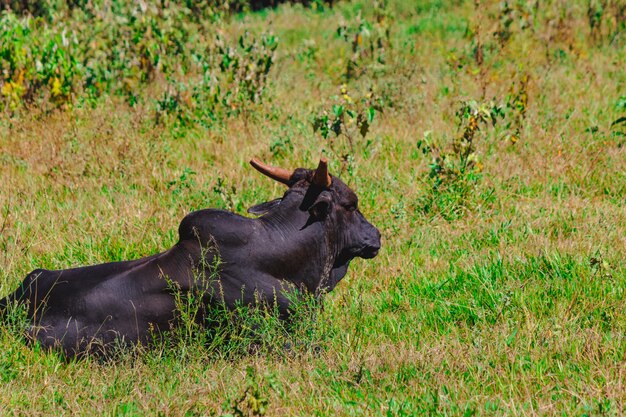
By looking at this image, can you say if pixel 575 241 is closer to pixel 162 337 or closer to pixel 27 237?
pixel 162 337

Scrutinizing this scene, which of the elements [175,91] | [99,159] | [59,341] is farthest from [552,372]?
[175,91]

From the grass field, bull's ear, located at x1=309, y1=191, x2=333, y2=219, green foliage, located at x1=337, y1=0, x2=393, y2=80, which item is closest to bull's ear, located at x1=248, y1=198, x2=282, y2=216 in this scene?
bull's ear, located at x1=309, y1=191, x2=333, y2=219

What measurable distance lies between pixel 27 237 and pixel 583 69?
273 inches

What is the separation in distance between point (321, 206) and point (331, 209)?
0.12 metres

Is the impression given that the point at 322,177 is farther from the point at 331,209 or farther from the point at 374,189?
the point at 374,189

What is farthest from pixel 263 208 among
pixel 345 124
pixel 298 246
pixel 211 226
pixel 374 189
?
pixel 345 124

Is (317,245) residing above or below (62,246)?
above

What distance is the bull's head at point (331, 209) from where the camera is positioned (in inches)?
208

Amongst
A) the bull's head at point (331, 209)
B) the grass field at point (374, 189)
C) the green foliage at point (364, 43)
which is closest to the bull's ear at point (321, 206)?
the bull's head at point (331, 209)

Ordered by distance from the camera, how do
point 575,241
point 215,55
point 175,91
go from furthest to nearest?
point 215,55, point 175,91, point 575,241

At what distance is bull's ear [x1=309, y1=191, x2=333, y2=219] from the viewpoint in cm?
519

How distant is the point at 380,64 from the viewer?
34.7 ft

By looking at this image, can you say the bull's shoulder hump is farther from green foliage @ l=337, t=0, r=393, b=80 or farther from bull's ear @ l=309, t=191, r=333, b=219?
green foliage @ l=337, t=0, r=393, b=80

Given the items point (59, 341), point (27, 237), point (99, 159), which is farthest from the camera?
point (99, 159)
